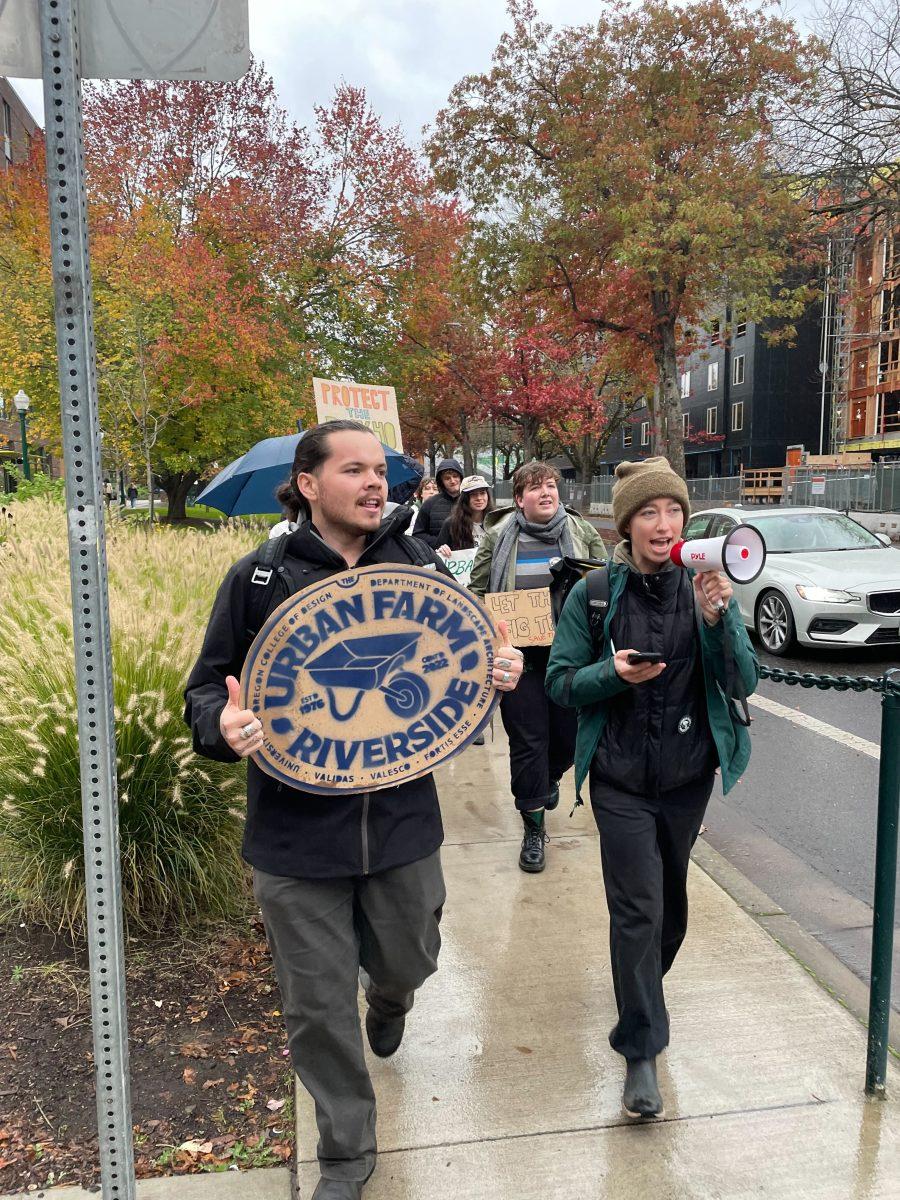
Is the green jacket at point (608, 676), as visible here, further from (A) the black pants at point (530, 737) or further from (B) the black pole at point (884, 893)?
(A) the black pants at point (530, 737)

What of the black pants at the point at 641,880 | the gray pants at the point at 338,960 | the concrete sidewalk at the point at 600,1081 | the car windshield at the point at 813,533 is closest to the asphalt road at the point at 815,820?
the concrete sidewalk at the point at 600,1081

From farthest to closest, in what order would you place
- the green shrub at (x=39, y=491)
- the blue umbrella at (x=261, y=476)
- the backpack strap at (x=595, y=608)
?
the green shrub at (x=39, y=491) < the blue umbrella at (x=261, y=476) < the backpack strap at (x=595, y=608)

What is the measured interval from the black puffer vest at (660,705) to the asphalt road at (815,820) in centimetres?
162

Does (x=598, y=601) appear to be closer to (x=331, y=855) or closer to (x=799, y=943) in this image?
(x=331, y=855)

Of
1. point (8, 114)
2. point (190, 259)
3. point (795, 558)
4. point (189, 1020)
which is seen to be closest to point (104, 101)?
point (190, 259)

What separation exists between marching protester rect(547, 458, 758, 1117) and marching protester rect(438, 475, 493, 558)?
13.6 ft

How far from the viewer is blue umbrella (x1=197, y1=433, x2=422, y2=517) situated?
8.19m

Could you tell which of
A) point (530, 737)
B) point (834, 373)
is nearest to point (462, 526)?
point (530, 737)

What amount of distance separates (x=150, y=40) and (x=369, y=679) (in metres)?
1.51

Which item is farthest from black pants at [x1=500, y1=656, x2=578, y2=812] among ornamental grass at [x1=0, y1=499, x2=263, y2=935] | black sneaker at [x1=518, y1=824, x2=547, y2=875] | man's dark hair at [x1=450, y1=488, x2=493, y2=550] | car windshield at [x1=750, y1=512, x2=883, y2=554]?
car windshield at [x1=750, y1=512, x2=883, y2=554]

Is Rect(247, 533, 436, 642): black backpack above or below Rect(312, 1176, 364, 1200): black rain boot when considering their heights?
above

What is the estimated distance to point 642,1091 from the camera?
2818 mm

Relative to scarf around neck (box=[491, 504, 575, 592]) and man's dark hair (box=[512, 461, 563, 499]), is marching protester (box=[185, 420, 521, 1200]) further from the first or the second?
scarf around neck (box=[491, 504, 575, 592])

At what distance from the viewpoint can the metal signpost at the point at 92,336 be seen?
64.6 inches
